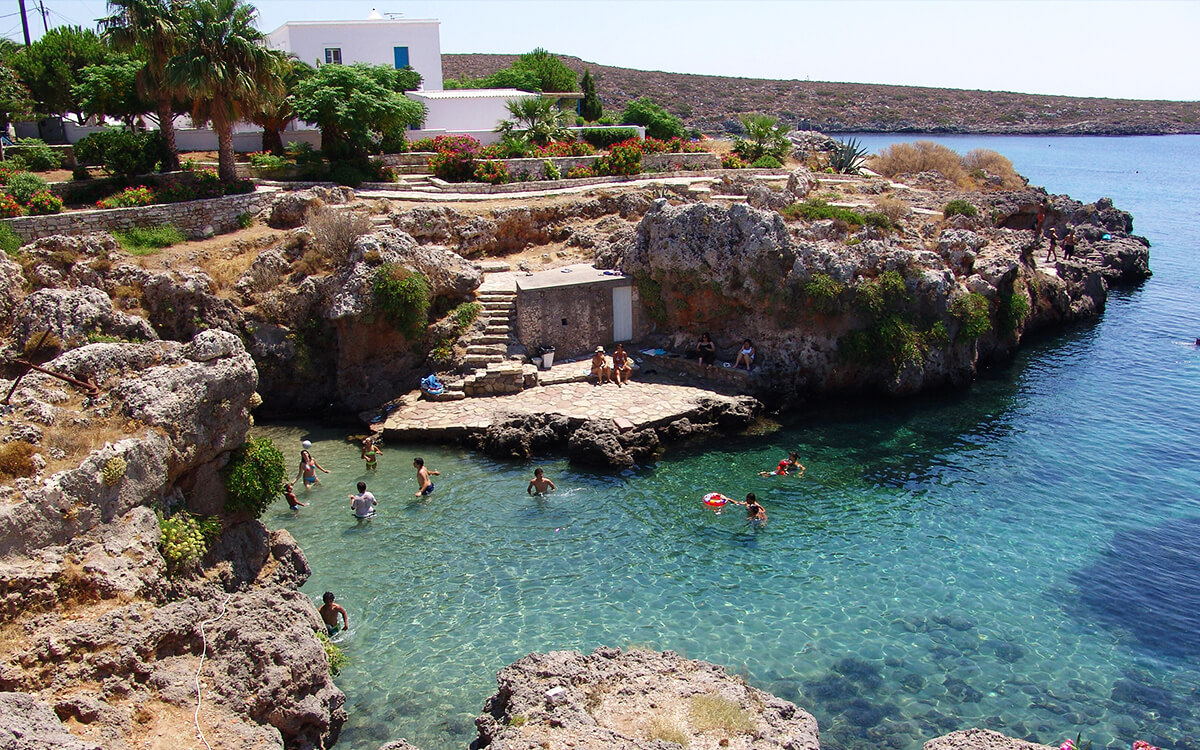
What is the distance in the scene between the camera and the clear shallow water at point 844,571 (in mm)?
13844

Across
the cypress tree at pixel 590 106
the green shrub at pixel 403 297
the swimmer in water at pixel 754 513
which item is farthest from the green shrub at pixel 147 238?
the cypress tree at pixel 590 106

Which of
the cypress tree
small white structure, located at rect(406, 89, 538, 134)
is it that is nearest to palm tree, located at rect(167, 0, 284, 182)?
small white structure, located at rect(406, 89, 538, 134)

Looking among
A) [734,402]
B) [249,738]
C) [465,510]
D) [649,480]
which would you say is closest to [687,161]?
[734,402]

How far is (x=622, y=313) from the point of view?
1163 inches

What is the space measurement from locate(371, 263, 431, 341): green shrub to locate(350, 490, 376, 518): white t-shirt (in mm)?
8003

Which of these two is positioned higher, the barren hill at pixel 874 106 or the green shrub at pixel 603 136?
the barren hill at pixel 874 106

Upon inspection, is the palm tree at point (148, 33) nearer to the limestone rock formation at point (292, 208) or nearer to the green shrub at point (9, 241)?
the limestone rock formation at point (292, 208)

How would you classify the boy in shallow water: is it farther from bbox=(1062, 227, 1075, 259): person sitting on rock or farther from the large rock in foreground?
bbox=(1062, 227, 1075, 259): person sitting on rock

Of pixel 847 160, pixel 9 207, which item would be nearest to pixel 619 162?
pixel 847 160

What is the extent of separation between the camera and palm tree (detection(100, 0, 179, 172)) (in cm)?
2777

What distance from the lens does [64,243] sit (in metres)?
24.1

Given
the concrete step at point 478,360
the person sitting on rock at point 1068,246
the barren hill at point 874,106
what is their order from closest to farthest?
the concrete step at point 478,360, the person sitting on rock at point 1068,246, the barren hill at point 874,106

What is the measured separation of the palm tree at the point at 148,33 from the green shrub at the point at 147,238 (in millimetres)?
5009

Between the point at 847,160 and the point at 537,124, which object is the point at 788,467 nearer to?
the point at 537,124
